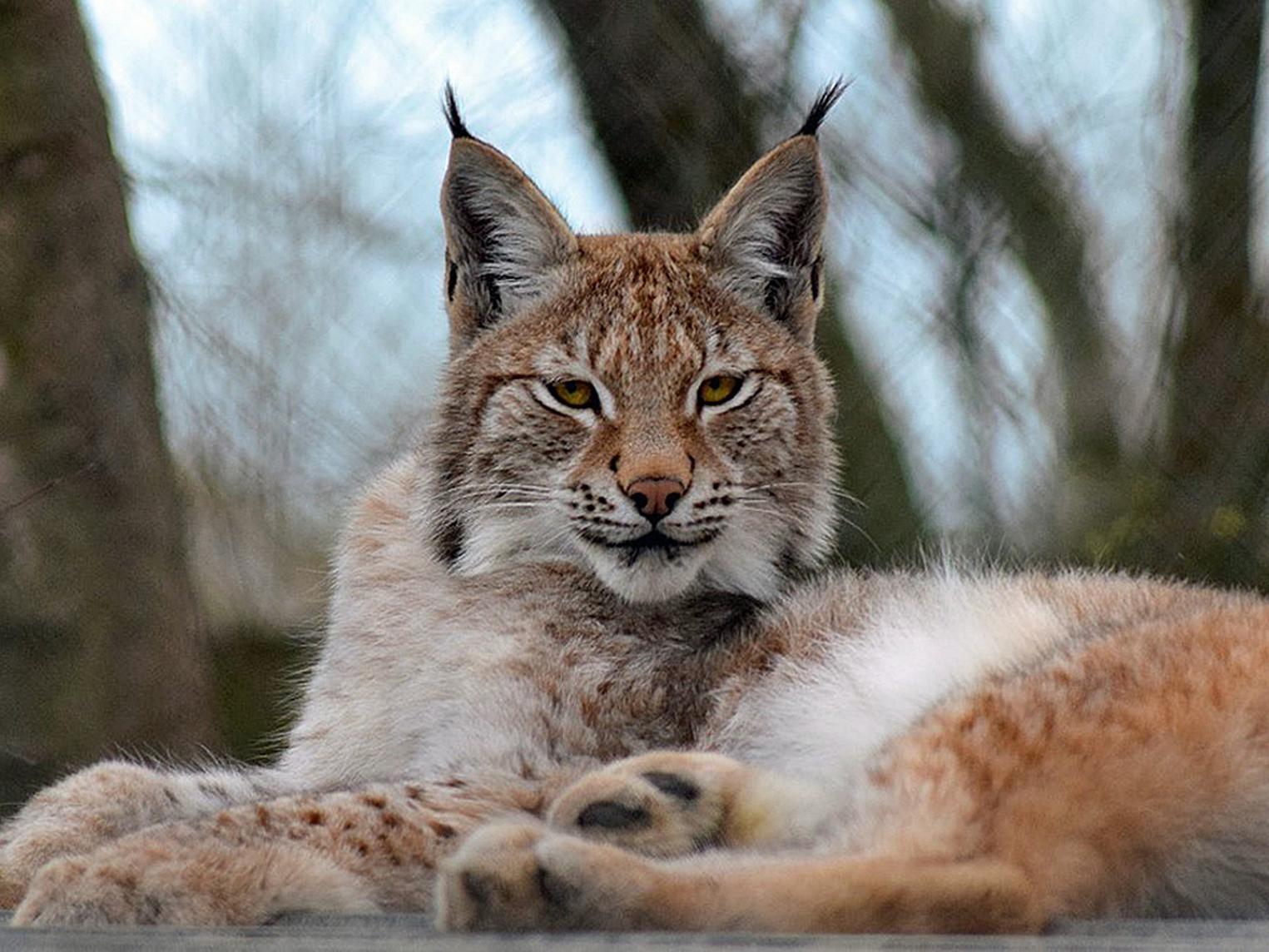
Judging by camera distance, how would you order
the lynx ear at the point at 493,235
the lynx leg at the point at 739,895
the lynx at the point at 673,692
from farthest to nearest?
1. the lynx ear at the point at 493,235
2. the lynx at the point at 673,692
3. the lynx leg at the point at 739,895

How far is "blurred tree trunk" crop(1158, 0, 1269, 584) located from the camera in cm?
477

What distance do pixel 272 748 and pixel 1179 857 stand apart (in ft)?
10.5

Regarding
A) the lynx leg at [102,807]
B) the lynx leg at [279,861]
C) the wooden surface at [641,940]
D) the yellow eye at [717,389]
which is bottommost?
the lynx leg at [102,807]

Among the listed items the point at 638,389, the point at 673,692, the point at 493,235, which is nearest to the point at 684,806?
Result: the point at 673,692

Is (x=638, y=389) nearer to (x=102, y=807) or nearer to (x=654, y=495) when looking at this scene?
(x=654, y=495)

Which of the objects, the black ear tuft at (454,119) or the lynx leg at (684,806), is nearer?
the lynx leg at (684,806)

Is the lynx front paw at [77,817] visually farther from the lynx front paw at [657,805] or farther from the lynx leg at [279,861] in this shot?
the lynx front paw at [657,805]

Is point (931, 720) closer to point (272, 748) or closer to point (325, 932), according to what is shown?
point (325, 932)

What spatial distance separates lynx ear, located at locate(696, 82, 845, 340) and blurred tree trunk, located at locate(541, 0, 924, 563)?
76 centimetres

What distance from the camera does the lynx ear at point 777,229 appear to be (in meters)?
Result: 4.08

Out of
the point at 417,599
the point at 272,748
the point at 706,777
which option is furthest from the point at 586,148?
→ the point at 706,777

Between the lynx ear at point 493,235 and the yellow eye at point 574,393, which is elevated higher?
the lynx ear at point 493,235

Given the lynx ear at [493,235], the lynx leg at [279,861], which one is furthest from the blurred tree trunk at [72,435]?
the lynx leg at [279,861]

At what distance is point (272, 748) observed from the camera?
5.05m
